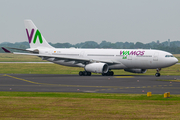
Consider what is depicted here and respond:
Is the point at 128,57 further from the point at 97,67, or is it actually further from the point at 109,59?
the point at 97,67

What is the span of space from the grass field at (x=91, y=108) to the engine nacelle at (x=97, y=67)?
26794 millimetres

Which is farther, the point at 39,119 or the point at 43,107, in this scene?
the point at 43,107

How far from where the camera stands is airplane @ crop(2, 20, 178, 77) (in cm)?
5172

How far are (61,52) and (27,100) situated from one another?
37.4 m

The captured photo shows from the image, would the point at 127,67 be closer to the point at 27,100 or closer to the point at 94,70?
the point at 94,70

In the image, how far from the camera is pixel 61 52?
6109 centimetres

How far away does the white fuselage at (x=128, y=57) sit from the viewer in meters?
51.4

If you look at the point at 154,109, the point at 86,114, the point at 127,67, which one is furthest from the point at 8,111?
the point at 127,67

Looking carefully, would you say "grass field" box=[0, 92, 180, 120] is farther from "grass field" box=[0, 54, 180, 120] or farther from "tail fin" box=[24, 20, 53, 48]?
"tail fin" box=[24, 20, 53, 48]

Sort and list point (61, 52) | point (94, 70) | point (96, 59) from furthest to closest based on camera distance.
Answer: point (61, 52), point (96, 59), point (94, 70)

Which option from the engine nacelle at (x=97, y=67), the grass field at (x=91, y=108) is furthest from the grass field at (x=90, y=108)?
the engine nacelle at (x=97, y=67)

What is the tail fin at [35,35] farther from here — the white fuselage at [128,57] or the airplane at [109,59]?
the white fuselage at [128,57]

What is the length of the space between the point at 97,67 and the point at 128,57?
548 cm

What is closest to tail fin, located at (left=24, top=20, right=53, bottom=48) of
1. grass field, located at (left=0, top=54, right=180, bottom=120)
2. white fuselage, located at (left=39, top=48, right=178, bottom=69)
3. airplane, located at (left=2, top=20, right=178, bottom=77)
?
airplane, located at (left=2, top=20, right=178, bottom=77)
